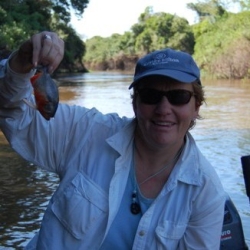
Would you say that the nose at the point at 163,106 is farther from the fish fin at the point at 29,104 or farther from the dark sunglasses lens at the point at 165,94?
the fish fin at the point at 29,104

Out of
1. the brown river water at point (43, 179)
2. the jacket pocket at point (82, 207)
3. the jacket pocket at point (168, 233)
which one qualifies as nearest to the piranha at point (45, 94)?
the jacket pocket at point (82, 207)

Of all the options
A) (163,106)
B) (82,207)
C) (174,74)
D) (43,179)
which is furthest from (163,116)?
(43,179)

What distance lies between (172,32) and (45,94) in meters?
69.1

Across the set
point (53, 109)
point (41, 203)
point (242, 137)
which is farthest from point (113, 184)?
point (242, 137)

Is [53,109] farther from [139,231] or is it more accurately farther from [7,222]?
[7,222]

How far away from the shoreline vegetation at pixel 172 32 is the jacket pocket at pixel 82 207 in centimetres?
75

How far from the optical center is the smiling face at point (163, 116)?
89.0 inches

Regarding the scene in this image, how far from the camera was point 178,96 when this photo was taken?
2.26 metres

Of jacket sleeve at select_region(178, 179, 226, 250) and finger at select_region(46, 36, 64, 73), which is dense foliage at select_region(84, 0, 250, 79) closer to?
jacket sleeve at select_region(178, 179, 226, 250)

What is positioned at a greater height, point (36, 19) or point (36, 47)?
point (36, 19)

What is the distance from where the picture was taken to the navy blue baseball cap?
2.22 meters

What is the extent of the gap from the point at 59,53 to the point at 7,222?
3871mm

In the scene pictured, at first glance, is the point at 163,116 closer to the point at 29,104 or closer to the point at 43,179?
the point at 29,104

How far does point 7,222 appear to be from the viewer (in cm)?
559
